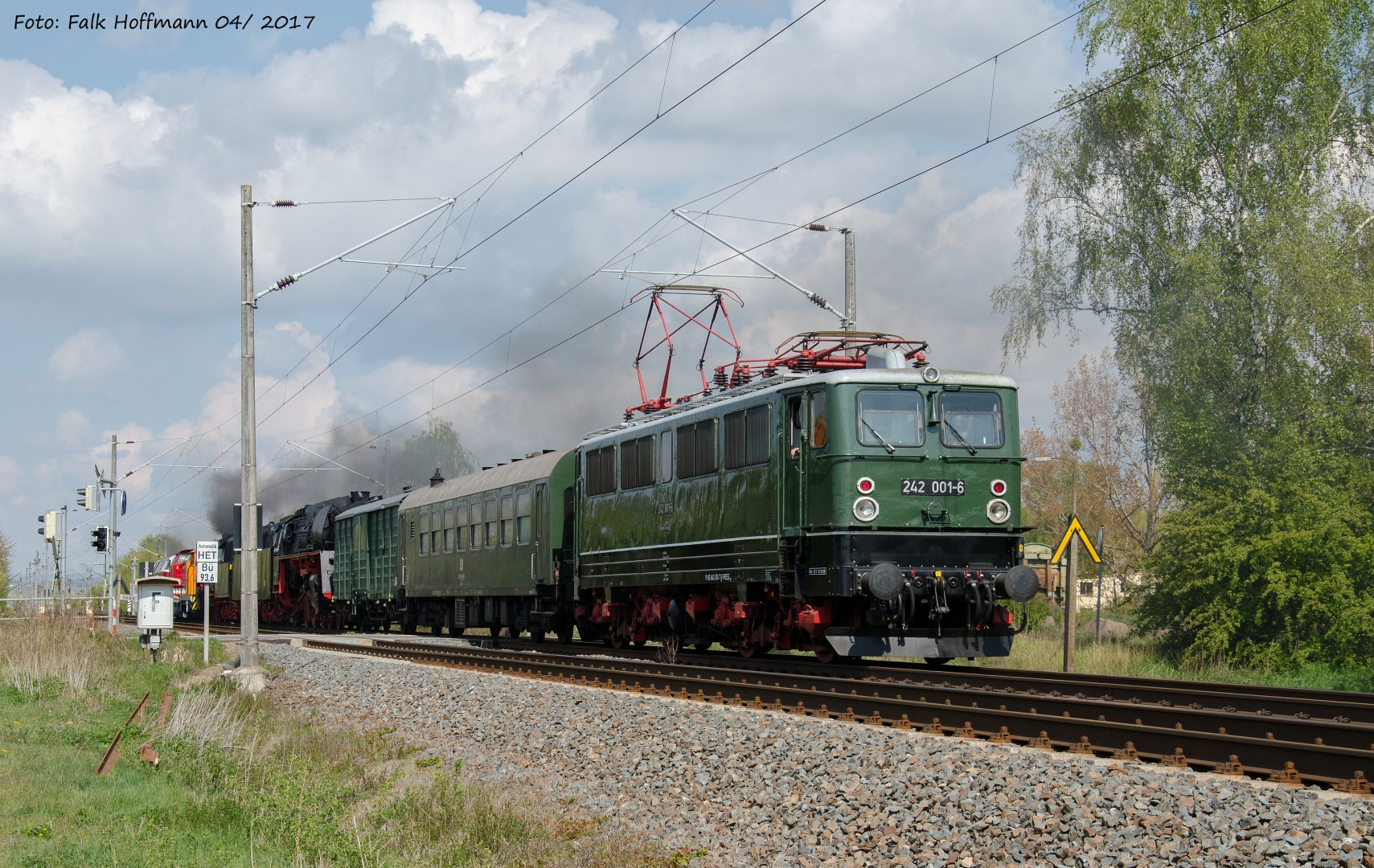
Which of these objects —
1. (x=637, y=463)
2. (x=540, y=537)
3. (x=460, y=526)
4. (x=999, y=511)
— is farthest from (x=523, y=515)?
(x=999, y=511)

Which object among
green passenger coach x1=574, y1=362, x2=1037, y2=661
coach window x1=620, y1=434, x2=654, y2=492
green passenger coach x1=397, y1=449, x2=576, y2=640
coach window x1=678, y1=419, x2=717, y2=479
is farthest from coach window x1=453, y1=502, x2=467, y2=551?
green passenger coach x1=574, y1=362, x2=1037, y2=661

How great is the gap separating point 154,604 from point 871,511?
52.3ft

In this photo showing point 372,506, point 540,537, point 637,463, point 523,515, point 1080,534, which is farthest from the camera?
point 372,506

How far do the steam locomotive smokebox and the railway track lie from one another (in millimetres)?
9555

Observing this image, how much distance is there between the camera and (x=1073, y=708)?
11086mm

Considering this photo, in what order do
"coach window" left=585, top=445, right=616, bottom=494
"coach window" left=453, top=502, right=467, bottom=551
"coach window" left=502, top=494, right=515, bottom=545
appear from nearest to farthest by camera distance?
"coach window" left=585, top=445, right=616, bottom=494 < "coach window" left=502, top=494, right=515, bottom=545 < "coach window" left=453, top=502, right=467, bottom=551

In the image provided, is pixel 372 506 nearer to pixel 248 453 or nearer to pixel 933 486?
pixel 248 453

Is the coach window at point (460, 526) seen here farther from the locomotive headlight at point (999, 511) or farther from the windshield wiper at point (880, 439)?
the locomotive headlight at point (999, 511)

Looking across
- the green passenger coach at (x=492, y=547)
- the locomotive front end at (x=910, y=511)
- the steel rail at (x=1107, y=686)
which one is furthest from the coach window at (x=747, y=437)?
the green passenger coach at (x=492, y=547)

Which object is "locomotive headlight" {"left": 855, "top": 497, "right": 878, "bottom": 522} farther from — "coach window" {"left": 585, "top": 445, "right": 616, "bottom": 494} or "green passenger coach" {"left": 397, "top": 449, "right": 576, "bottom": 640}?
"green passenger coach" {"left": 397, "top": 449, "right": 576, "bottom": 640}

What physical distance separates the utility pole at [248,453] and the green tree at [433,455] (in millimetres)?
66388

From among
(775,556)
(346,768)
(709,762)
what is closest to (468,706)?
(346,768)

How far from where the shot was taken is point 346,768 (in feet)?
42.6

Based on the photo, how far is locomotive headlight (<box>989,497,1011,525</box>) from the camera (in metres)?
15.0
